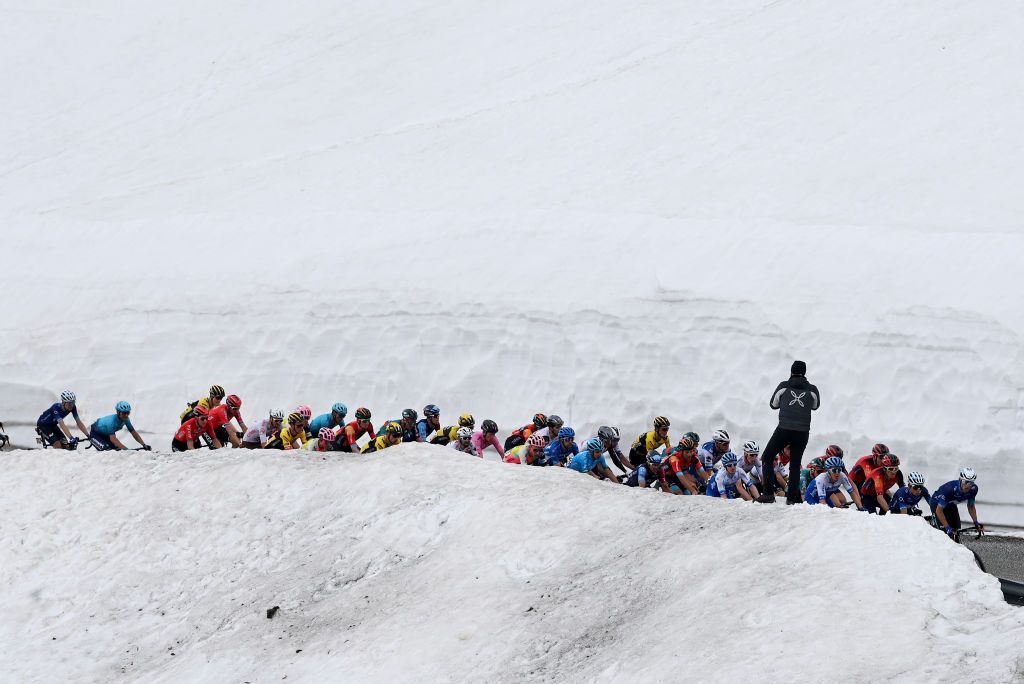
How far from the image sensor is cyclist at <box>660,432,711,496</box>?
54.4ft

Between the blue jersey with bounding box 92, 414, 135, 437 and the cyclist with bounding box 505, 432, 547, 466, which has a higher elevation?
the blue jersey with bounding box 92, 414, 135, 437

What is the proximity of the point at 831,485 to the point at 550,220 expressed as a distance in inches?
600

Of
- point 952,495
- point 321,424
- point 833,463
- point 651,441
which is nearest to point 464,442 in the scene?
point 651,441

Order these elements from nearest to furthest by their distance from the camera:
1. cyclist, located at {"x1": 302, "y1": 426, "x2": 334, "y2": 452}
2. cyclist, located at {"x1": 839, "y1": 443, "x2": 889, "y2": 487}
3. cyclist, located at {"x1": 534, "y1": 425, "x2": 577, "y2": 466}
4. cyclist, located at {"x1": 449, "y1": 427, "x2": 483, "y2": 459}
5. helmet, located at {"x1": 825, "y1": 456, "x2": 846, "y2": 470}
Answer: helmet, located at {"x1": 825, "y1": 456, "x2": 846, "y2": 470}
cyclist, located at {"x1": 449, "y1": 427, "x2": 483, "y2": 459}
cyclist, located at {"x1": 302, "y1": 426, "x2": 334, "y2": 452}
cyclist, located at {"x1": 534, "y1": 425, "x2": 577, "y2": 466}
cyclist, located at {"x1": 839, "y1": 443, "x2": 889, "y2": 487}

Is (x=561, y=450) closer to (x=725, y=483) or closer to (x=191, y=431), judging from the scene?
(x=725, y=483)

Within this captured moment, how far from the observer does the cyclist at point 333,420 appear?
65.9ft

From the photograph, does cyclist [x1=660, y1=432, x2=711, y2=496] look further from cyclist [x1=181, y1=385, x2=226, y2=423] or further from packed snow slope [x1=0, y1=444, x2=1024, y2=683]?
cyclist [x1=181, y1=385, x2=226, y2=423]

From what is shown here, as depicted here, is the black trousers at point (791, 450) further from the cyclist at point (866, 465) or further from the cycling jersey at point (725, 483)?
the cyclist at point (866, 465)

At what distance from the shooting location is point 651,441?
19203mm

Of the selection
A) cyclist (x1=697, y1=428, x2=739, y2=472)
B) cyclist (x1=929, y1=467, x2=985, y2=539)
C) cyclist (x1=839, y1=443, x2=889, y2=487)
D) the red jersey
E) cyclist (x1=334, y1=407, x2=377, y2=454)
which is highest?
the red jersey

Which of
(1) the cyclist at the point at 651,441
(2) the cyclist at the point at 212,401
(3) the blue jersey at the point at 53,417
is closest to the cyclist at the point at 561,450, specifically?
(1) the cyclist at the point at 651,441

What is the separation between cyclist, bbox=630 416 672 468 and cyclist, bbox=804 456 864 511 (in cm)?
278

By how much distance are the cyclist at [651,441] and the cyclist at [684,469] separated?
1252 mm

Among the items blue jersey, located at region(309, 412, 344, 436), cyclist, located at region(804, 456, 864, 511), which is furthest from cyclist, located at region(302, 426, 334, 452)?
cyclist, located at region(804, 456, 864, 511)
